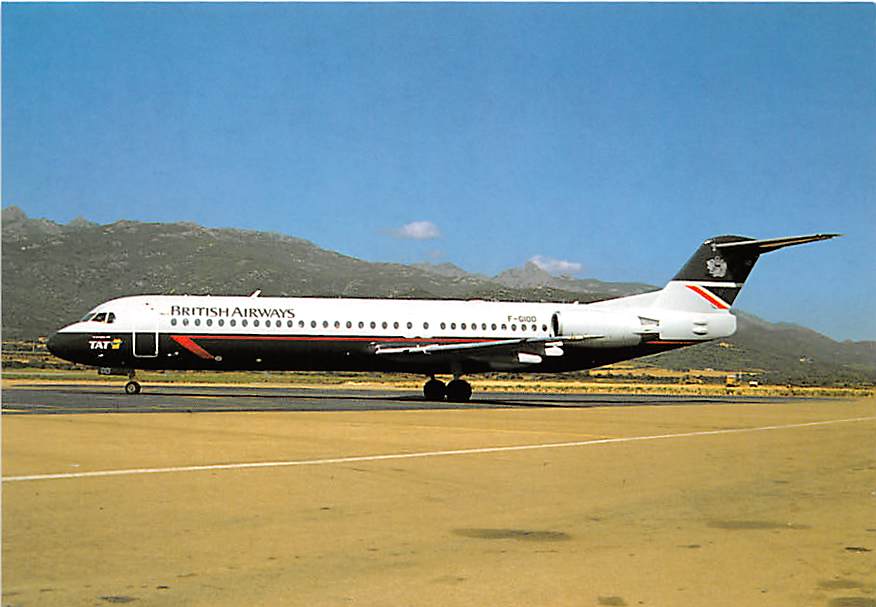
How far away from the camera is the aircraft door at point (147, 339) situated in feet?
113

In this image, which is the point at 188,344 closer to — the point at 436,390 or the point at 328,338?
the point at 328,338

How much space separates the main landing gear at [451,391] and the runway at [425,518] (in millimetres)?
16535

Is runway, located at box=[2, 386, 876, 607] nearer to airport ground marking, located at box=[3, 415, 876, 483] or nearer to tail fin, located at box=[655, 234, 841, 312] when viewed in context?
airport ground marking, located at box=[3, 415, 876, 483]

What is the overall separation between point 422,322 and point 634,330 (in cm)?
849

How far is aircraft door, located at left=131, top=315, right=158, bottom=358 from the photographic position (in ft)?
113

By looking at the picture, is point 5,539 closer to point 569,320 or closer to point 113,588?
point 113,588

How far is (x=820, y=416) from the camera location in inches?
1166

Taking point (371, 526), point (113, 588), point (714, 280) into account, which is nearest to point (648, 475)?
point (371, 526)

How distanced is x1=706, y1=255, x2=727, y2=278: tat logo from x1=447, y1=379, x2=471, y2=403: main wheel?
36.8 feet

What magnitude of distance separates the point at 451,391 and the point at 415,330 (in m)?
2.71

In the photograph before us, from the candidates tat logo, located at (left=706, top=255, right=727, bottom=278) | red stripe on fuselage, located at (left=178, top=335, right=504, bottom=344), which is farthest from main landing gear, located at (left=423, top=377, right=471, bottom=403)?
tat logo, located at (left=706, top=255, right=727, bottom=278)

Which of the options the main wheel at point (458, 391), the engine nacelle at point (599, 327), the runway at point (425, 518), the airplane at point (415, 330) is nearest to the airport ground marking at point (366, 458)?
the runway at point (425, 518)

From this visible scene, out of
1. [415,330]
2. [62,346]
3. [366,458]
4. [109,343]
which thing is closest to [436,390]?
[415,330]

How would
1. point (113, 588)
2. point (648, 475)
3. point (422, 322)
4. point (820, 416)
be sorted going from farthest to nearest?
1. point (422, 322)
2. point (820, 416)
3. point (648, 475)
4. point (113, 588)
